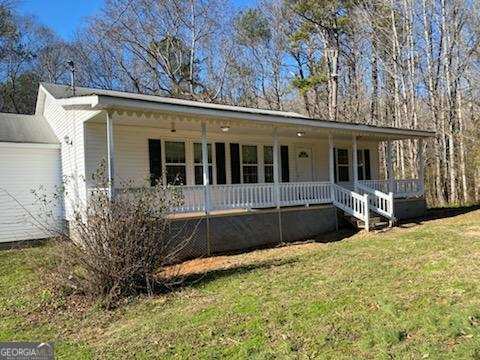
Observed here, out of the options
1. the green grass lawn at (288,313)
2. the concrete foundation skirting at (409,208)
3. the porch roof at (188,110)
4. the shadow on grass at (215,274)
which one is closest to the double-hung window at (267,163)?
the porch roof at (188,110)

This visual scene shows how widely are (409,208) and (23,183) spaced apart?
13.3 m

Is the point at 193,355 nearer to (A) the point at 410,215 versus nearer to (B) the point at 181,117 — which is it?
(B) the point at 181,117

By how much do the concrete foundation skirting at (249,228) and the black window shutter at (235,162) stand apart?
2.73 metres

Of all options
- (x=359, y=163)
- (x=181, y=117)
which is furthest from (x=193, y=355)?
(x=359, y=163)

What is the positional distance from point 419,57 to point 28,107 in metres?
25.1

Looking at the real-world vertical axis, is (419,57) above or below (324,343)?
above

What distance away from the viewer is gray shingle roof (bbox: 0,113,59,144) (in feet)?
46.6

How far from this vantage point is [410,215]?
1692 centimetres

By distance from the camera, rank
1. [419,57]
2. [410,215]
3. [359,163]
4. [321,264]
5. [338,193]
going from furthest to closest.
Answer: [419,57] < [359,163] < [410,215] < [338,193] < [321,264]

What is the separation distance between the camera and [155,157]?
43.5 feet

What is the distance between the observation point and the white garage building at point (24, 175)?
45.3ft

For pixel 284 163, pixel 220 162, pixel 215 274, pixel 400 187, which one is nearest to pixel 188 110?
pixel 215 274

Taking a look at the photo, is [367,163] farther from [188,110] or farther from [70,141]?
[70,141]

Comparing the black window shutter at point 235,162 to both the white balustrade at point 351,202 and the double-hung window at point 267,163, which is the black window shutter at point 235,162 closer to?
the double-hung window at point 267,163
